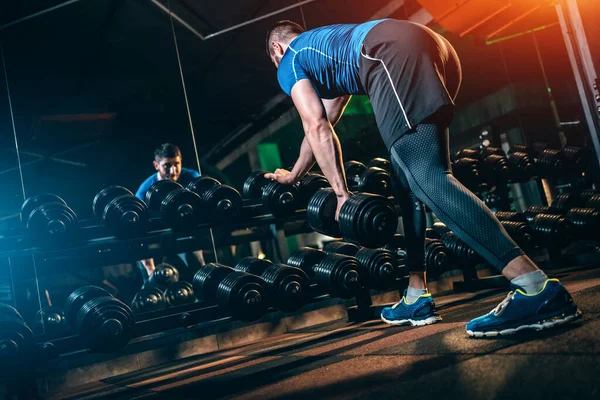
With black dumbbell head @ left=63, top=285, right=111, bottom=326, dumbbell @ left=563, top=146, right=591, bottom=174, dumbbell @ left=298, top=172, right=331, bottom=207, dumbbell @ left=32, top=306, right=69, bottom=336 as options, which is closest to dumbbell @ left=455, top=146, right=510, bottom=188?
dumbbell @ left=563, top=146, right=591, bottom=174

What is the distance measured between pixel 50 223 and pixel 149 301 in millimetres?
1947

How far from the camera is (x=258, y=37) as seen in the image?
6.55 meters

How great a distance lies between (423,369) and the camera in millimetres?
1139

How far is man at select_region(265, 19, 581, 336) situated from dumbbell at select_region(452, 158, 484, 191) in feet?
5.33

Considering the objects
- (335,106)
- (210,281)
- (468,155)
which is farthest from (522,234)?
(210,281)

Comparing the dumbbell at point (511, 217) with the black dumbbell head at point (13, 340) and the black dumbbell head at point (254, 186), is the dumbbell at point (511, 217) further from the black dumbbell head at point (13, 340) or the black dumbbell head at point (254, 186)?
the black dumbbell head at point (13, 340)

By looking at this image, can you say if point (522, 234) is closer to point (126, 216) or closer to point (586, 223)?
point (586, 223)

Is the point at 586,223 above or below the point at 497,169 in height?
below

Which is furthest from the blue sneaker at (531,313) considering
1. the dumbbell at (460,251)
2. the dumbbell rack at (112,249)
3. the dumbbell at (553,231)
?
the dumbbell at (553,231)

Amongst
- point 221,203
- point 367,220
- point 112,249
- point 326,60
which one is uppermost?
point 326,60

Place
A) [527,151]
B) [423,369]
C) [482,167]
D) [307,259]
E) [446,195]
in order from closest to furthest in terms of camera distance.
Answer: [423,369] < [446,195] < [307,259] < [482,167] < [527,151]

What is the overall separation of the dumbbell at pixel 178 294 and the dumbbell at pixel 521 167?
9.01 ft

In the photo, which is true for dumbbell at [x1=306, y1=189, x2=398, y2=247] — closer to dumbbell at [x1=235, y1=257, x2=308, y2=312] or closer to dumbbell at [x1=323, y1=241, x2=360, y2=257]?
dumbbell at [x1=235, y1=257, x2=308, y2=312]

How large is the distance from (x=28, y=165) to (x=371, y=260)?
7.96 m
